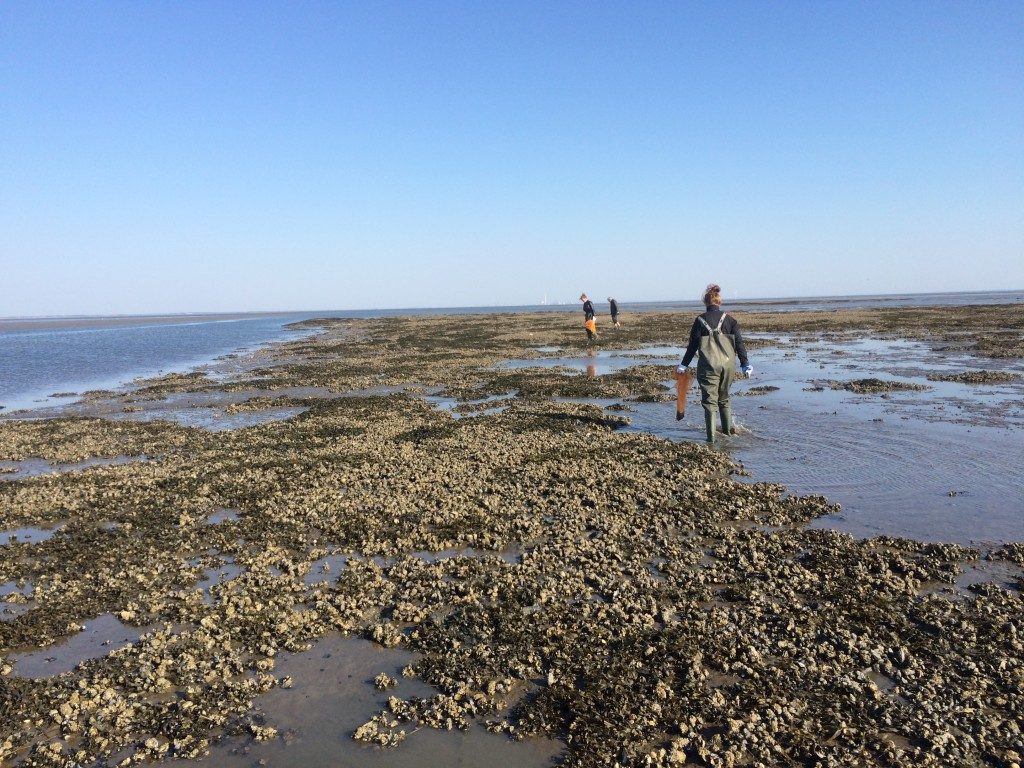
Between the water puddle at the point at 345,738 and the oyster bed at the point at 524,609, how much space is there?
11 centimetres

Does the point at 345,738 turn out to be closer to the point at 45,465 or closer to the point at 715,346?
the point at 715,346

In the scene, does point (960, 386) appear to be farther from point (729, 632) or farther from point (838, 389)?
point (729, 632)

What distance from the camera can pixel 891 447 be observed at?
41.6 feet

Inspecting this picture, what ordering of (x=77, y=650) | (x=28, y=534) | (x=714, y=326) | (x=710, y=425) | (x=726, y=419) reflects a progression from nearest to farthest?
(x=77, y=650), (x=28, y=534), (x=714, y=326), (x=710, y=425), (x=726, y=419)

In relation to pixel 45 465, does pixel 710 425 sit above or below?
above

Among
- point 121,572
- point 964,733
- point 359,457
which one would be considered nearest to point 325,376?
point 359,457

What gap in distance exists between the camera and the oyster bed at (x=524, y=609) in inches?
195

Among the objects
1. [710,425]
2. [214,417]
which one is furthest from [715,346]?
[214,417]

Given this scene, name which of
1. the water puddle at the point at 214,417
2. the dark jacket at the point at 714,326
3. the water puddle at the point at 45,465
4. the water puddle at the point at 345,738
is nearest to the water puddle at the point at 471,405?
the water puddle at the point at 214,417

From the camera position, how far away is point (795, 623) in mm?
6242

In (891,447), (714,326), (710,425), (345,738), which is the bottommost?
(345,738)

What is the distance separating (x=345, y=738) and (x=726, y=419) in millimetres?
11694

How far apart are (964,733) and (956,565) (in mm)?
3408

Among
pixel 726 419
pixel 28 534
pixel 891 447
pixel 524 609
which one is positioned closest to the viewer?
pixel 524 609
